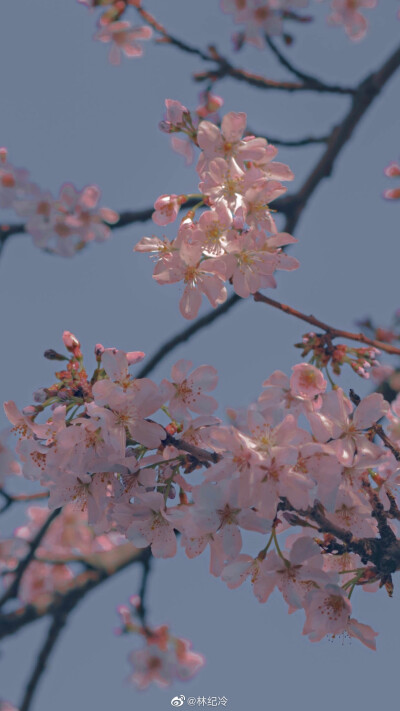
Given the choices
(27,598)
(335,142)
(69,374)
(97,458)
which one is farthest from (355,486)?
(27,598)

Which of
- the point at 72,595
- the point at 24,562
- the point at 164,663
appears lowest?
the point at 164,663

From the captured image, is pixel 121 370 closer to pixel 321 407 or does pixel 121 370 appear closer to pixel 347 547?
pixel 321 407

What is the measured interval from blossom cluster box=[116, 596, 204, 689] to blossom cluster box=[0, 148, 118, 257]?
3.91 metres

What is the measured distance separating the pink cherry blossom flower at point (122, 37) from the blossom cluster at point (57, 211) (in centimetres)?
118

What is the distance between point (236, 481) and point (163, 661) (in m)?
6.00

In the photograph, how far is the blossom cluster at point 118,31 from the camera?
13.5ft

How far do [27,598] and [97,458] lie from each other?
5.79 meters

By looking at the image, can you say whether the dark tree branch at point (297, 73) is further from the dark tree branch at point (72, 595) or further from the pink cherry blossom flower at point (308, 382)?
the dark tree branch at point (72, 595)

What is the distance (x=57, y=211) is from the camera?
5.46 metres

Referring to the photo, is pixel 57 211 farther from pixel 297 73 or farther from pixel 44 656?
pixel 44 656

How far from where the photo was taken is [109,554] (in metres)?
4.49

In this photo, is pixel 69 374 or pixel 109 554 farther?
pixel 109 554

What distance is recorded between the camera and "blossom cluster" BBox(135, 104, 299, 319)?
6.35ft

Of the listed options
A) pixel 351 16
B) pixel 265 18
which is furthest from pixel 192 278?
pixel 351 16
